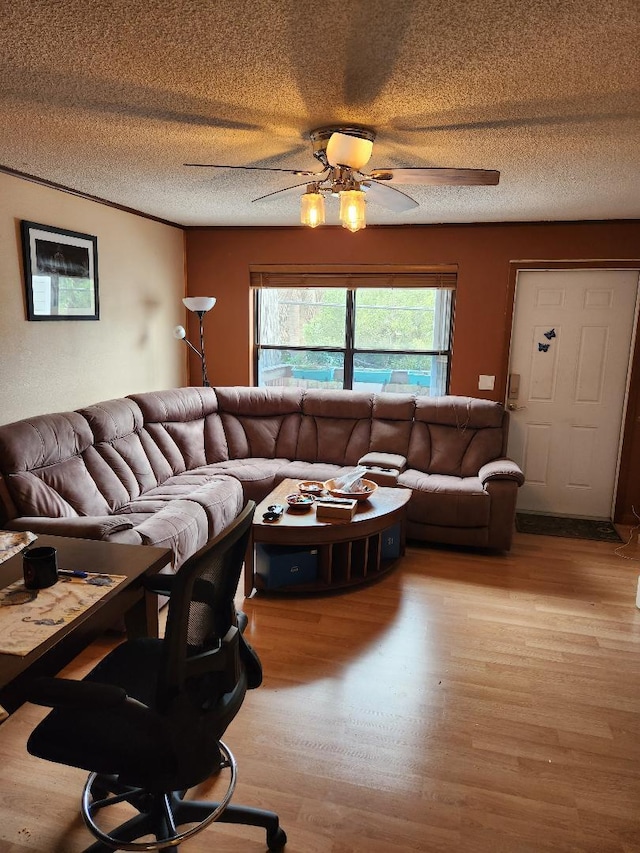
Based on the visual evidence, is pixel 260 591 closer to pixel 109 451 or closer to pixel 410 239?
pixel 109 451

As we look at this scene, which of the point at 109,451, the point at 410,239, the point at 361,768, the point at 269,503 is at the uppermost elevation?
the point at 410,239

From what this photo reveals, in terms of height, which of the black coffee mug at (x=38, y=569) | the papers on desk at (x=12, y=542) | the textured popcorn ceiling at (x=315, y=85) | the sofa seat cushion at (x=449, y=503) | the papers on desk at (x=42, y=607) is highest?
the textured popcorn ceiling at (x=315, y=85)

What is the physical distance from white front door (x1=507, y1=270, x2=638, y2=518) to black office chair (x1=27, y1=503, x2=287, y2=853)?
12.4 ft

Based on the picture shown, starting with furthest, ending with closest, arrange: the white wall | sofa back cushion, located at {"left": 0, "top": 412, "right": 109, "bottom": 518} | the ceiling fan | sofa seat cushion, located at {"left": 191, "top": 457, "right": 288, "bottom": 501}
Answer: sofa seat cushion, located at {"left": 191, "top": 457, "right": 288, "bottom": 501}, the white wall, sofa back cushion, located at {"left": 0, "top": 412, "right": 109, "bottom": 518}, the ceiling fan

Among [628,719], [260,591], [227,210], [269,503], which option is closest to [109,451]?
[269,503]

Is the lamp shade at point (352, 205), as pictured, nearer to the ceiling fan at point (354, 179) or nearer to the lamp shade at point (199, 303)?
the ceiling fan at point (354, 179)

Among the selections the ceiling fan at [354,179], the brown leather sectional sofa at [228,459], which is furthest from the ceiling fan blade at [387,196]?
the brown leather sectional sofa at [228,459]

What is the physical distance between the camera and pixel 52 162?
306cm

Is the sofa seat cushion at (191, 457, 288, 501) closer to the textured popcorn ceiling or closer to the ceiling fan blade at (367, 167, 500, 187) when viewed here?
the textured popcorn ceiling

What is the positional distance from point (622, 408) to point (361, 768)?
371 centimetres

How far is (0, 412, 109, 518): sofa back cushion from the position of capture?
2.93 metres

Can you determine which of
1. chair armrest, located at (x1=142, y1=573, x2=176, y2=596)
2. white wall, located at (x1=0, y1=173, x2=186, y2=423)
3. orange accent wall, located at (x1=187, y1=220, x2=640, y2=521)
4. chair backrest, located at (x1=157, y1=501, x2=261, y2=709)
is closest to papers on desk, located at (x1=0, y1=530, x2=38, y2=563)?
chair armrest, located at (x1=142, y1=573, x2=176, y2=596)

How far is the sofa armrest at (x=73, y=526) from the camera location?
2.69 meters

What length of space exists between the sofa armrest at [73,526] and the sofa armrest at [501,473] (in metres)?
2.43
